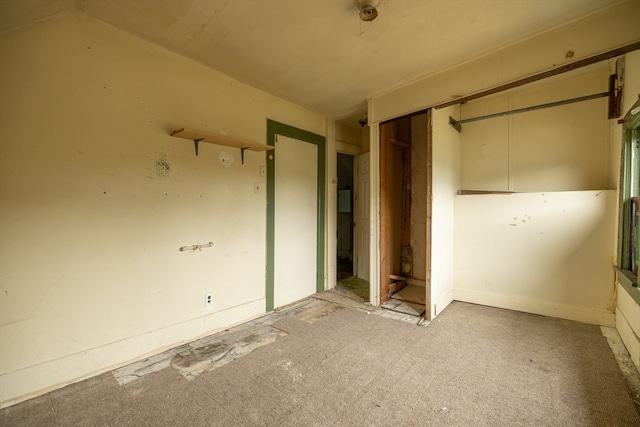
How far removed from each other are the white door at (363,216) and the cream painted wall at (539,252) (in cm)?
137

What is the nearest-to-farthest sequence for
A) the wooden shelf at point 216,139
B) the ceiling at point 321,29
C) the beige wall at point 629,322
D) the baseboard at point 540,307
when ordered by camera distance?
the ceiling at point 321,29 → the beige wall at point 629,322 → the wooden shelf at point 216,139 → the baseboard at point 540,307

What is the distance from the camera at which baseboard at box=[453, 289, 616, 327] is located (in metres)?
2.61

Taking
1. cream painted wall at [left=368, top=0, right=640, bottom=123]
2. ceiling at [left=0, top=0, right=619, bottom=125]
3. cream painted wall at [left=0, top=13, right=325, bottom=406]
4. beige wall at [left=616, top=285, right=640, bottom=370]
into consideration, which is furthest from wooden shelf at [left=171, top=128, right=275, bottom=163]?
beige wall at [left=616, top=285, right=640, bottom=370]

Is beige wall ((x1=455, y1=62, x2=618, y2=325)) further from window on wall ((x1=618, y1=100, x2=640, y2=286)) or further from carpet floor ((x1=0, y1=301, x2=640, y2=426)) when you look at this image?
carpet floor ((x1=0, y1=301, x2=640, y2=426))

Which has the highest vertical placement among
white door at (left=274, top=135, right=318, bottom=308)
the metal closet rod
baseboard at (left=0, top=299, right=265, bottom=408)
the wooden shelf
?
the metal closet rod

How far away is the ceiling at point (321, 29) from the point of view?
1.80 meters

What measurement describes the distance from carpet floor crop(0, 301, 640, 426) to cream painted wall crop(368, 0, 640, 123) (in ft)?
7.60

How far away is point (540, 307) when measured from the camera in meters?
2.91

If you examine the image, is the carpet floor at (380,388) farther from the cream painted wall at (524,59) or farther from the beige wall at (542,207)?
the cream painted wall at (524,59)

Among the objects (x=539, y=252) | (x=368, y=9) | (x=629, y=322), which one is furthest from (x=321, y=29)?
(x=629, y=322)

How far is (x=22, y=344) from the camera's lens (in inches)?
67.2

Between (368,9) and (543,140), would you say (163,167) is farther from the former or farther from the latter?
(543,140)

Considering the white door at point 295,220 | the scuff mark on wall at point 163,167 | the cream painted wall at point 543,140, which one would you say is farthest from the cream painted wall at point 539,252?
the scuff mark on wall at point 163,167

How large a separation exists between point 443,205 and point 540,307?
149 cm
